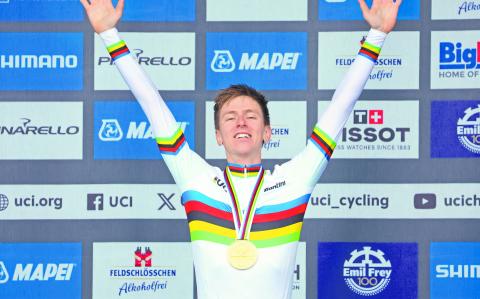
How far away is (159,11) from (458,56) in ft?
5.28

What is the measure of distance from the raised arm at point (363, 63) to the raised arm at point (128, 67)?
570mm

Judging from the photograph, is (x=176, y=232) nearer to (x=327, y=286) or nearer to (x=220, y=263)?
(x=327, y=286)

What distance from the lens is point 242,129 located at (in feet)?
8.72

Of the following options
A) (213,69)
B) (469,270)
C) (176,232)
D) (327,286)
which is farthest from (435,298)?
(213,69)

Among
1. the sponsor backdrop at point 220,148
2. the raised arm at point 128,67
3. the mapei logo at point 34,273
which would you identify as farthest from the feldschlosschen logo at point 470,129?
the mapei logo at point 34,273

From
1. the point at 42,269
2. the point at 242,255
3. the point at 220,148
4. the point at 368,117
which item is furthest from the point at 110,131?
the point at 242,255

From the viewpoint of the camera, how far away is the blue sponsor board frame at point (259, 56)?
4035 millimetres

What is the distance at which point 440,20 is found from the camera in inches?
158

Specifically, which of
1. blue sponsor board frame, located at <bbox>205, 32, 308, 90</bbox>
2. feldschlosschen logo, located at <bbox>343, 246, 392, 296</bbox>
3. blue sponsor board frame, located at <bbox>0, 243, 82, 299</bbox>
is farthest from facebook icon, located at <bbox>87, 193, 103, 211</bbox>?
feldschlosschen logo, located at <bbox>343, 246, 392, 296</bbox>

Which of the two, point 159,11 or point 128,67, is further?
point 159,11

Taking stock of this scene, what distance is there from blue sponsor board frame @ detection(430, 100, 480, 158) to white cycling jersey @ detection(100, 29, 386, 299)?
1.45 meters

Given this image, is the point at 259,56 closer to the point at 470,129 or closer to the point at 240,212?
the point at 470,129

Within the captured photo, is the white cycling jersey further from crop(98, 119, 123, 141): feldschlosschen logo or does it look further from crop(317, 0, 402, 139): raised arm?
crop(98, 119, 123, 141): feldschlosschen logo

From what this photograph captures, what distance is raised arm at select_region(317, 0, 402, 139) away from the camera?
268 cm
